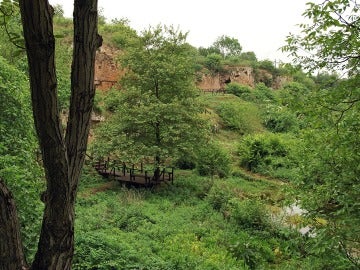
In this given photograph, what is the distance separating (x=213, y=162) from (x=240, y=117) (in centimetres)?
1573

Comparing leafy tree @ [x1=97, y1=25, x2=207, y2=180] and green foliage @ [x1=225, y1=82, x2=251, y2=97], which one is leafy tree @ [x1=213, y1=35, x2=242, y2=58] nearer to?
green foliage @ [x1=225, y1=82, x2=251, y2=97]

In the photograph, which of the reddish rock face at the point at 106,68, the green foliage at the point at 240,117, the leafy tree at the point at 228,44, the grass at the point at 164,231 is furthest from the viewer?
the leafy tree at the point at 228,44

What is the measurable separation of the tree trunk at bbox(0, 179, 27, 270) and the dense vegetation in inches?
35.9

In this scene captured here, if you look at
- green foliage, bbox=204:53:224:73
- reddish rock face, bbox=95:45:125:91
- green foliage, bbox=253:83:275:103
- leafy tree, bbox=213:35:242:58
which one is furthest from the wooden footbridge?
leafy tree, bbox=213:35:242:58

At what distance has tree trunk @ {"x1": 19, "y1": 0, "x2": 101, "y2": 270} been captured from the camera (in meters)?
1.84

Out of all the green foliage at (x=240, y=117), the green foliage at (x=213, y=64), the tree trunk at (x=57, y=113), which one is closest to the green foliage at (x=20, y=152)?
the tree trunk at (x=57, y=113)

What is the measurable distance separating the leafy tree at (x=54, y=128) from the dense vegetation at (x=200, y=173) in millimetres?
396

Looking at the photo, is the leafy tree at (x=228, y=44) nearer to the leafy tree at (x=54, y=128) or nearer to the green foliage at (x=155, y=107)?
the green foliage at (x=155, y=107)

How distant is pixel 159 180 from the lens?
19.0 metres

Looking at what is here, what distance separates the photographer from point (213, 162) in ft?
70.1

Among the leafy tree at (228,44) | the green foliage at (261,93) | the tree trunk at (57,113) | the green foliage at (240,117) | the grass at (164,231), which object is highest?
the leafy tree at (228,44)

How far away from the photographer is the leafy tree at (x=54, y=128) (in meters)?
1.85

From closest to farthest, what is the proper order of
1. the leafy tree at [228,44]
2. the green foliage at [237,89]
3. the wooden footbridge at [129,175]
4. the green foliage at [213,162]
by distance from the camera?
1. the wooden footbridge at [129,175]
2. the green foliage at [213,162]
3. the green foliage at [237,89]
4. the leafy tree at [228,44]

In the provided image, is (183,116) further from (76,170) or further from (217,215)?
(76,170)
